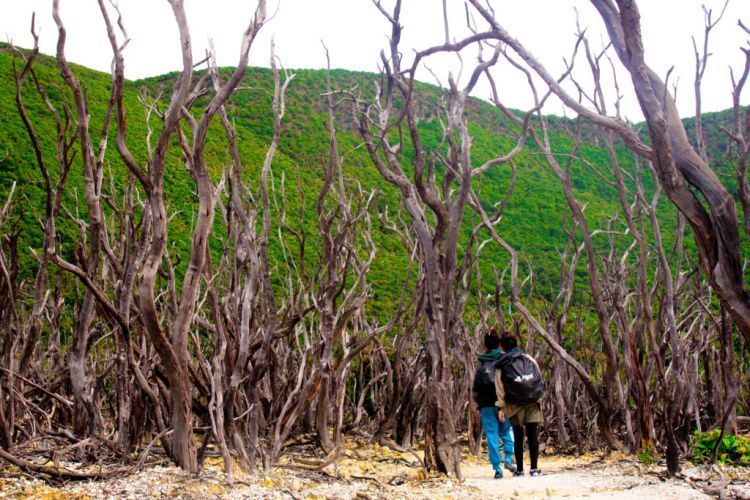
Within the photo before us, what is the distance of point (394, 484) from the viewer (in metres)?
5.00

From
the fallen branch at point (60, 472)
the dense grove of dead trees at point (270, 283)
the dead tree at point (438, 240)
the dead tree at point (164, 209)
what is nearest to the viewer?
the dense grove of dead trees at point (270, 283)

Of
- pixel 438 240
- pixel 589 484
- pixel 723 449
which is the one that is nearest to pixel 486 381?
pixel 589 484

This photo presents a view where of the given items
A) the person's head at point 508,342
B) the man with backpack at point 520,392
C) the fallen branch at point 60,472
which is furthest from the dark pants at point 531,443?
the fallen branch at point 60,472

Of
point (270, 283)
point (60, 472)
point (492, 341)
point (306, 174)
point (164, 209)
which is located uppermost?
point (306, 174)

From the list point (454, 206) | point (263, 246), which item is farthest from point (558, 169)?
point (263, 246)

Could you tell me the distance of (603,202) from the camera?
85.2 feet

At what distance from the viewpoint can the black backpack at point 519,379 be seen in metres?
5.47

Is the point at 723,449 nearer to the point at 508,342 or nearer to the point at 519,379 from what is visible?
the point at 519,379

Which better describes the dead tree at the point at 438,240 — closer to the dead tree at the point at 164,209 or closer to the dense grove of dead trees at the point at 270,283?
the dense grove of dead trees at the point at 270,283

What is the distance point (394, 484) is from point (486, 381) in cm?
124

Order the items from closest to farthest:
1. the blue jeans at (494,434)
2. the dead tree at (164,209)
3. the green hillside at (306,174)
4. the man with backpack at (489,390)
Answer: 1. the dead tree at (164,209)
2. the blue jeans at (494,434)
3. the man with backpack at (489,390)
4. the green hillside at (306,174)

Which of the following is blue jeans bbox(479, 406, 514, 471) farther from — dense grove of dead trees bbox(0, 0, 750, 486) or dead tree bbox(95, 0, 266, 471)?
dead tree bbox(95, 0, 266, 471)

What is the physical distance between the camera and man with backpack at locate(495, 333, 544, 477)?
216 inches

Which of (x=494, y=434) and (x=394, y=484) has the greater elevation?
(x=494, y=434)
